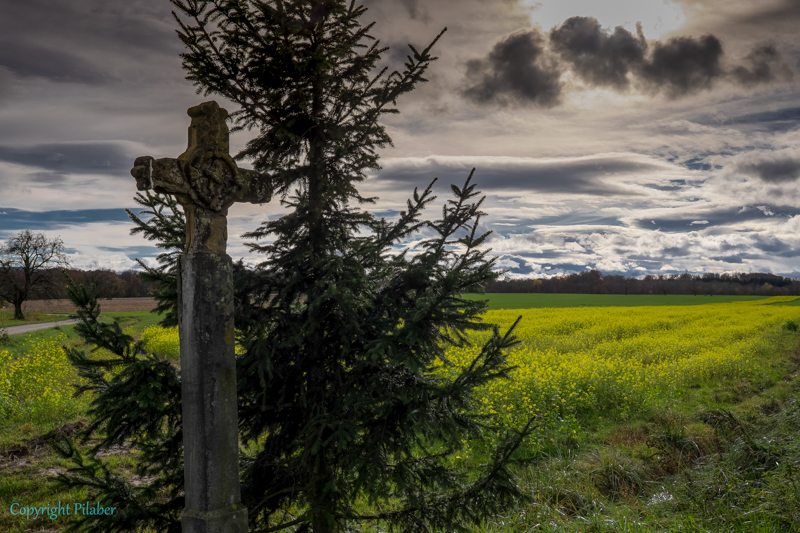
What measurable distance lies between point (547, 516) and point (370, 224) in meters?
4.33

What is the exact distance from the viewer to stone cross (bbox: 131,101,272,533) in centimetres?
248

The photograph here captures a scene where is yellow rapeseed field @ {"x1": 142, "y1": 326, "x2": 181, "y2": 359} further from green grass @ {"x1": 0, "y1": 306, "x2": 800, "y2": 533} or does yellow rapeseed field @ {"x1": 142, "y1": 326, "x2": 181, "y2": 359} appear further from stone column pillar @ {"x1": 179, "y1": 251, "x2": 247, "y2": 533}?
stone column pillar @ {"x1": 179, "y1": 251, "x2": 247, "y2": 533}

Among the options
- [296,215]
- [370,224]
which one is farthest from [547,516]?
[296,215]

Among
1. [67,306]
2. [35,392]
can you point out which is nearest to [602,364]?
[35,392]

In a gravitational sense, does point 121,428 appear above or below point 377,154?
below

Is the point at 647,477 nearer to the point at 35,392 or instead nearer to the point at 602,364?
the point at 602,364

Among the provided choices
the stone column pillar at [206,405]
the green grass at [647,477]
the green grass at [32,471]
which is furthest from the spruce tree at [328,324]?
the green grass at [32,471]

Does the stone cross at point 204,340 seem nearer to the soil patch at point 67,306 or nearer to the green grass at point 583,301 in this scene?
the green grass at point 583,301

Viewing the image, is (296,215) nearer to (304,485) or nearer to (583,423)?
(304,485)

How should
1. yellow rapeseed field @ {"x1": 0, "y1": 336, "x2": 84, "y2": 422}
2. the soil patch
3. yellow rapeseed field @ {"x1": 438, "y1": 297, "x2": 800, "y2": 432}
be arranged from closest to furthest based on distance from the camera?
yellow rapeseed field @ {"x1": 0, "y1": 336, "x2": 84, "y2": 422}
yellow rapeseed field @ {"x1": 438, "y1": 297, "x2": 800, "y2": 432}
the soil patch

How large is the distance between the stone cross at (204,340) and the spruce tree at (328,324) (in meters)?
0.43

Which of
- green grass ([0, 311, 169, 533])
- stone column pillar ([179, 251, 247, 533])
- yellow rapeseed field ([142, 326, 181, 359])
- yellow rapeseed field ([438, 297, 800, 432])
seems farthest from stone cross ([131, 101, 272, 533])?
yellow rapeseed field ([142, 326, 181, 359])

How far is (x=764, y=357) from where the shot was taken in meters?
16.4

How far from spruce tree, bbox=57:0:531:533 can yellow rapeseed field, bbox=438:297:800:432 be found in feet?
2.31
